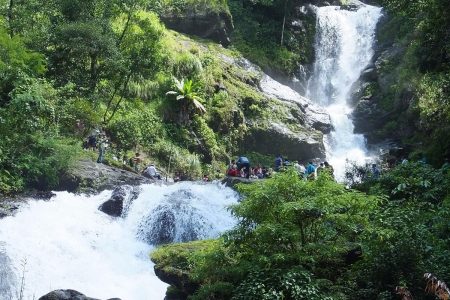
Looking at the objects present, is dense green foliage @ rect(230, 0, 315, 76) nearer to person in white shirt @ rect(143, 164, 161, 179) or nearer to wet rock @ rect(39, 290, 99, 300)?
person in white shirt @ rect(143, 164, 161, 179)

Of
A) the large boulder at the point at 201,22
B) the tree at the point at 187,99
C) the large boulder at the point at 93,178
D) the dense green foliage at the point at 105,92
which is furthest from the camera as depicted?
the large boulder at the point at 201,22

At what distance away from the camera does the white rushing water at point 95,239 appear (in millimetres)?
12406

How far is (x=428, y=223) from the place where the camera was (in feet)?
29.6

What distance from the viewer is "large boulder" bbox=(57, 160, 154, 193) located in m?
17.2

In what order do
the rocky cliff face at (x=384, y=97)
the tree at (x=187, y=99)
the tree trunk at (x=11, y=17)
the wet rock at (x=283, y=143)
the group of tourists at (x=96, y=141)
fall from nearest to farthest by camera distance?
the group of tourists at (x=96, y=141), the tree trunk at (x=11, y=17), the tree at (x=187, y=99), the wet rock at (x=283, y=143), the rocky cliff face at (x=384, y=97)

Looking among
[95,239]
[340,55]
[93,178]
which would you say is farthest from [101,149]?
[340,55]

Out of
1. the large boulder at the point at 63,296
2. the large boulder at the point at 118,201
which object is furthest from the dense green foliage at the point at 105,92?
the large boulder at the point at 63,296

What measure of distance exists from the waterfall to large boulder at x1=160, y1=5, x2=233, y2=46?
23.5 feet

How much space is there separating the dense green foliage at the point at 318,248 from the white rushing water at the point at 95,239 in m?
4.83

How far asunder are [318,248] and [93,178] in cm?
1144

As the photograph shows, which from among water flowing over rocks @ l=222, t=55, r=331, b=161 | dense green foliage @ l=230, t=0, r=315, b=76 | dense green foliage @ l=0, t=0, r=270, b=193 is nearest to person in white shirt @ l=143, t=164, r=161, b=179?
dense green foliage @ l=0, t=0, r=270, b=193

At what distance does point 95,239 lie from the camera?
14531 millimetres

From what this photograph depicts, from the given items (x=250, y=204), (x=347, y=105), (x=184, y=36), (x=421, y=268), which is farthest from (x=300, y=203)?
(x=347, y=105)

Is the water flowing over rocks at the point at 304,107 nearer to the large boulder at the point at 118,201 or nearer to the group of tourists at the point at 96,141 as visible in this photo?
the group of tourists at the point at 96,141
